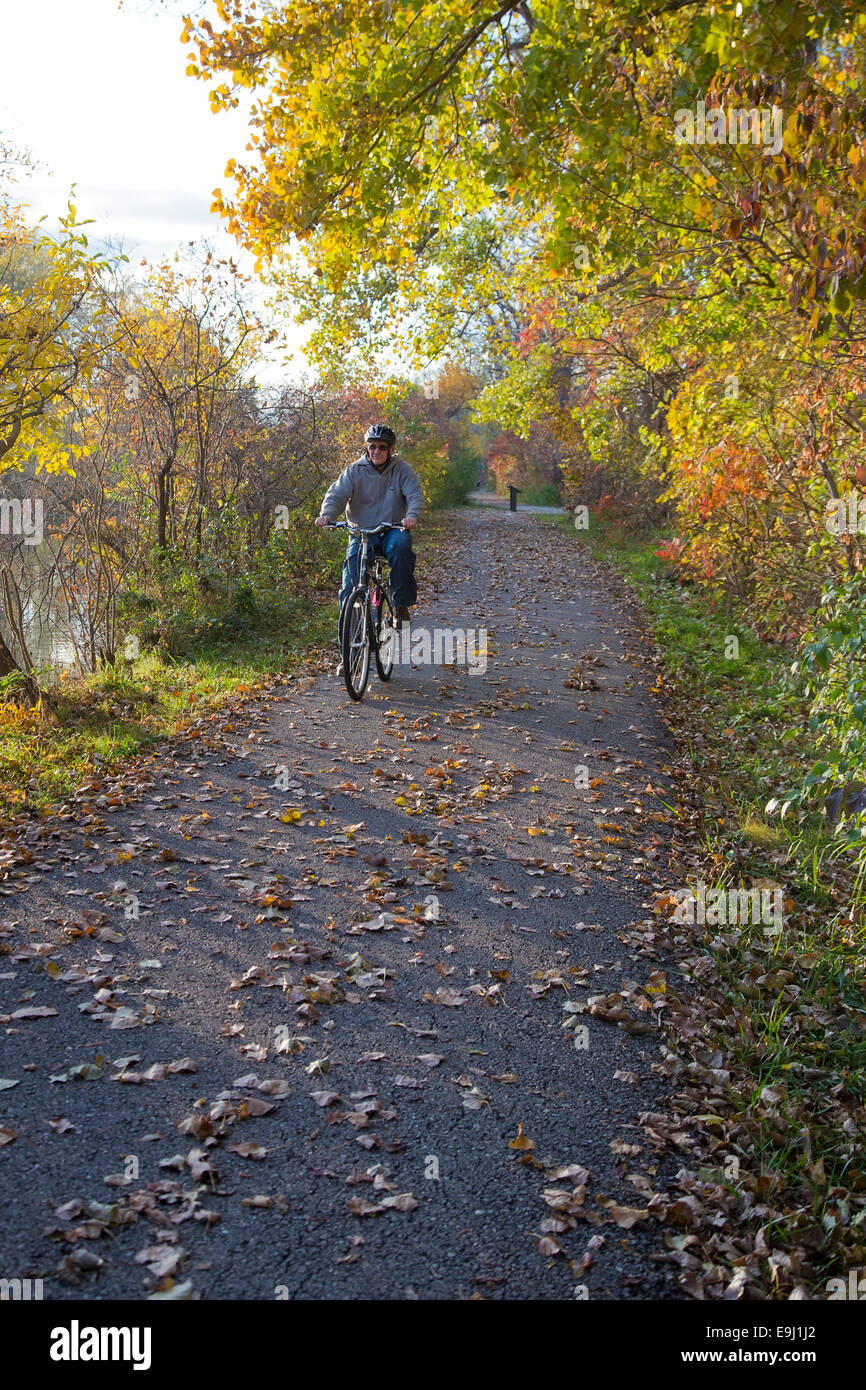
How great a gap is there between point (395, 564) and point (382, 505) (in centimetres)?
70

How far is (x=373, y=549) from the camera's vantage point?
974 centimetres

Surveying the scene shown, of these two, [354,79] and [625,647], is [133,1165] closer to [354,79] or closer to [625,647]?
[354,79]

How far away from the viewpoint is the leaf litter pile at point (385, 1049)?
3062 mm

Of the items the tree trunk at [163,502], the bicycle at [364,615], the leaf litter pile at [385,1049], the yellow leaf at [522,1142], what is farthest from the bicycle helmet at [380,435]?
the yellow leaf at [522,1142]

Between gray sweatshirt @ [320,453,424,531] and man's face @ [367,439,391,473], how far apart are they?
6cm

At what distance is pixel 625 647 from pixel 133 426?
7.19 m

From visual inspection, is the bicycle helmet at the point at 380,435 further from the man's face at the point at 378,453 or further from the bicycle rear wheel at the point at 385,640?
the bicycle rear wheel at the point at 385,640

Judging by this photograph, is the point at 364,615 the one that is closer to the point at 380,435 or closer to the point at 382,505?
the point at 382,505

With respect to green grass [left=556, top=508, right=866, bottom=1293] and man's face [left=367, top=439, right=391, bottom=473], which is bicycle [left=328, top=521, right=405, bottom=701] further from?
green grass [left=556, top=508, right=866, bottom=1293]

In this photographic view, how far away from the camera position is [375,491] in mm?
9953

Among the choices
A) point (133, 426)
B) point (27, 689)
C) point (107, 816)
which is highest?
point (133, 426)

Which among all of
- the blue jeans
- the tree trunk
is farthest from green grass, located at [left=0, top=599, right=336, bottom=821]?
the blue jeans

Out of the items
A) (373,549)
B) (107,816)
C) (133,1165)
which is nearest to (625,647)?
(373,549)

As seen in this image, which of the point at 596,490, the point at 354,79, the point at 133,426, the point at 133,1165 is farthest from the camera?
the point at 596,490
